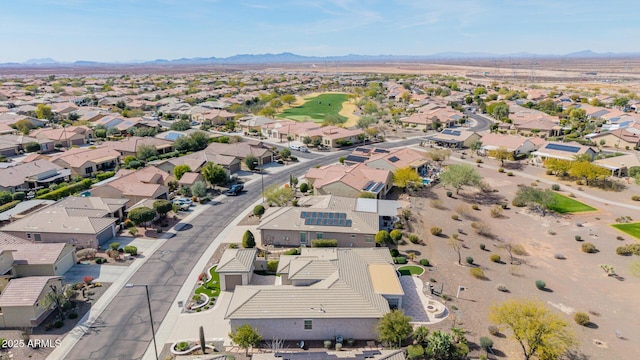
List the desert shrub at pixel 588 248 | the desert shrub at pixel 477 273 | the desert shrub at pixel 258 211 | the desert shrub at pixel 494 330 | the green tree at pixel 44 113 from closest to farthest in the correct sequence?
the desert shrub at pixel 494 330
the desert shrub at pixel 477 273
the desert shrub at pixel 588 248
the desert shrub at pixel 258 211
the green tree at pixel 44 113

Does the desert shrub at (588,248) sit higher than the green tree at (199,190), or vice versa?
the green tree at (199,190)

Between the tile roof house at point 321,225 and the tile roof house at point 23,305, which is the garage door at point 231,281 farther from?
the tile roof house at point 23,305

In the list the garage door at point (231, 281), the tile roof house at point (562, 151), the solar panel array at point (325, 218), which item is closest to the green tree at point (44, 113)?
the solar panel array at point (325, 218)

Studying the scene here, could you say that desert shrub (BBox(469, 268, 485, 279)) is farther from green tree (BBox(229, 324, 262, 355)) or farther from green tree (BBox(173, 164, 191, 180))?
green tree (BBox(173, 164, 191, 180))

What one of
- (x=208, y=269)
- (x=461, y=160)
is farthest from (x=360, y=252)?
(x=461, y=160)

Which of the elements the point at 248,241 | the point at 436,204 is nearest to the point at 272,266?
the point at 248,241

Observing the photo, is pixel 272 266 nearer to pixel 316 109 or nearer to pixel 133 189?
pixel 133 189

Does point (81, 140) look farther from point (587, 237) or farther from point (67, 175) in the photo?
point (587, 237)
